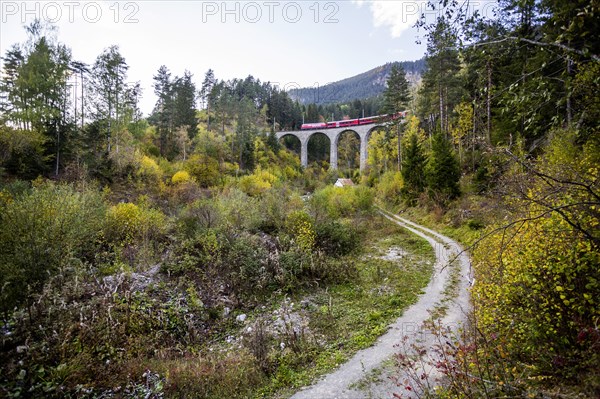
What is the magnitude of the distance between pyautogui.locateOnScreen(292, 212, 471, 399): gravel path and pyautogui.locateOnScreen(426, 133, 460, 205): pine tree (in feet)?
39.2

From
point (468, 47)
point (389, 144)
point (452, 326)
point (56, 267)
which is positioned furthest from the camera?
point (389, 144)

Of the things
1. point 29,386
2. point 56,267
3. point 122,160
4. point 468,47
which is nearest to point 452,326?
point 468,47

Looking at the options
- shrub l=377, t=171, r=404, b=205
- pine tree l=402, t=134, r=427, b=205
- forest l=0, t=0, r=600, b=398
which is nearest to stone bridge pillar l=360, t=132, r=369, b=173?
shrub l=377, t=171, r=404, b=205

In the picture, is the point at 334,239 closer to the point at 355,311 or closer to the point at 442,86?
the point at 355,311

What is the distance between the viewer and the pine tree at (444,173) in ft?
68.5

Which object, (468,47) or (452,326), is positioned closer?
(468,47)

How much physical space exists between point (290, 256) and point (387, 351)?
5834mm

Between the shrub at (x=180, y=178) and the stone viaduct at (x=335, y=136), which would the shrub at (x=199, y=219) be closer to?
the shrub at (x=180, y=178)

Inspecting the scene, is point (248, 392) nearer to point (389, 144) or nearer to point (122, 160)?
point (122, 160)

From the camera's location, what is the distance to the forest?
3.64m

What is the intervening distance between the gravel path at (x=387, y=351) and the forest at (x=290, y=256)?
35cm

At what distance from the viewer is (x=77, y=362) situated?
16.3ft

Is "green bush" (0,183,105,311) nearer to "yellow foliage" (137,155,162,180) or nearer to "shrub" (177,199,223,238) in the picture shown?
"shrub" (177,199,223,238)

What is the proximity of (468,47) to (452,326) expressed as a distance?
6.08 meters
